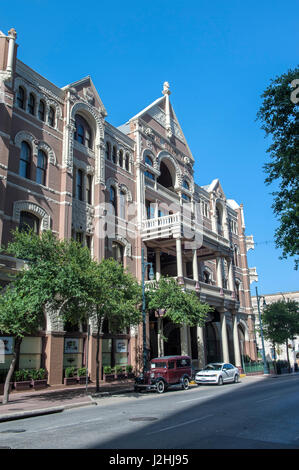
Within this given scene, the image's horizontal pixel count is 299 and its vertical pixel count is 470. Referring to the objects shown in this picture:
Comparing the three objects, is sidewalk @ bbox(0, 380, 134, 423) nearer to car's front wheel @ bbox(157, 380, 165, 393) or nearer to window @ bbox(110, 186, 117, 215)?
car's front wheel @ bbox(157, 380, 165, 393)

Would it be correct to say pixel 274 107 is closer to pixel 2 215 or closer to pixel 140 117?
pixel 2 215

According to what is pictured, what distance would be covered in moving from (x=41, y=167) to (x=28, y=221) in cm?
390

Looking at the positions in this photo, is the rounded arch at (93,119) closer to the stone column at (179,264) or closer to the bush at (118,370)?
the stone column at (179,264)

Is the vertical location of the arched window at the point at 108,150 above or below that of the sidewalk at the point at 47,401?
above

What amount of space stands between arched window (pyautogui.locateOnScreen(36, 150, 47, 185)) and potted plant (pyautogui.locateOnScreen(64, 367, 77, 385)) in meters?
11.5

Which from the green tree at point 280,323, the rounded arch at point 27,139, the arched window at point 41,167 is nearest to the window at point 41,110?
the rounded arch at point 27,139

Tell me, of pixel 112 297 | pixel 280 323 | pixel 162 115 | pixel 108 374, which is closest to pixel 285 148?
pixel 112 297

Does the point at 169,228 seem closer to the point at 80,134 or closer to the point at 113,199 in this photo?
the point at 113,199

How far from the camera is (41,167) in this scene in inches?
1022

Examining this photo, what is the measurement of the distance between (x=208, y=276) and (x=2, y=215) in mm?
27411

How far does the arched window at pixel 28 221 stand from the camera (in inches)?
932

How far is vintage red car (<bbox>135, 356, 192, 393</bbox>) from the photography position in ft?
70.2

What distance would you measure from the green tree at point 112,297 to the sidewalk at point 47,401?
1.79m
